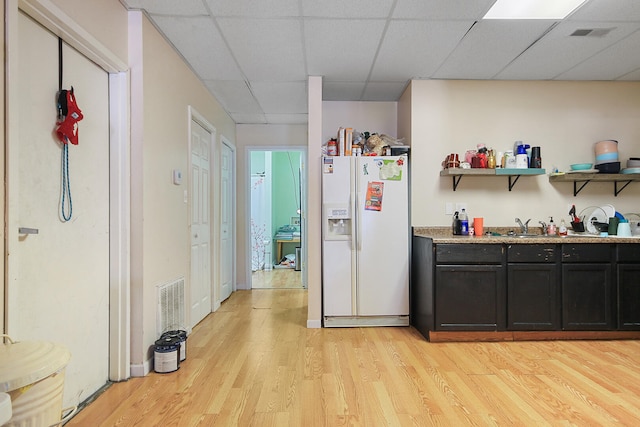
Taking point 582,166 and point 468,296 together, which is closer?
point 468,296

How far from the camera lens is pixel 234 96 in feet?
13.4

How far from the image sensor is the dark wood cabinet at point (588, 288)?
3.05m

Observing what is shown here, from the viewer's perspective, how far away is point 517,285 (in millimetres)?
3045

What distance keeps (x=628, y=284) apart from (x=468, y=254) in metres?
1.39

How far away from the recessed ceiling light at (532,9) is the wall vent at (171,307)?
3.00 metres

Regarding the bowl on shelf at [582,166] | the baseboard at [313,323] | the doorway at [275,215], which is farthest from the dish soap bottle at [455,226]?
the doorway at [275,215]

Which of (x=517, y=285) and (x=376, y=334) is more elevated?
(x=517, y=285)

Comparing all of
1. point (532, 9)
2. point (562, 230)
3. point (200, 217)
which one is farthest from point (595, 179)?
point (200, 217)

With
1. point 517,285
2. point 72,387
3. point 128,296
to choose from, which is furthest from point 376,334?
point 72,387

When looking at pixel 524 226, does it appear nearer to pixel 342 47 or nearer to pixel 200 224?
pixel 342 47

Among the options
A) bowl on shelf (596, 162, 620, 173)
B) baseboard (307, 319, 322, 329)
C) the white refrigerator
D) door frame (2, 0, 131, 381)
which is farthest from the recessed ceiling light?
baseboard (307, 319, 322, 329)

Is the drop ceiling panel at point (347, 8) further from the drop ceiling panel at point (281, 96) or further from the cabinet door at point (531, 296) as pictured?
the cabinet door at point (531, 296)

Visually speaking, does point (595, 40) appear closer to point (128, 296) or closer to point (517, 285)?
point (517, 285)

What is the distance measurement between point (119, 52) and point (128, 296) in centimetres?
155
